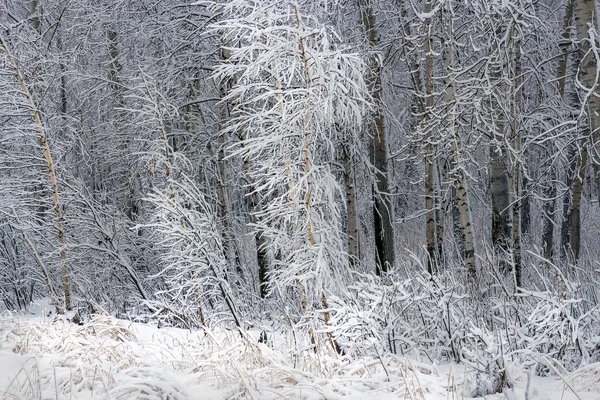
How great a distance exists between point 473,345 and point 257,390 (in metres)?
2.04

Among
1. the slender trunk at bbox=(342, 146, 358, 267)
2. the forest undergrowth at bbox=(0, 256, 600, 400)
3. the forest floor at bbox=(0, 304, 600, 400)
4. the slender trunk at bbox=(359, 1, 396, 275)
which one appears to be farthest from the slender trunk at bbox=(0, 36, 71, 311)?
the slender trunk at bbox=(359, 1, 396, 275)

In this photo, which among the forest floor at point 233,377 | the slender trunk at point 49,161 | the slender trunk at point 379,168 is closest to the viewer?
the forest floor at point 233,377

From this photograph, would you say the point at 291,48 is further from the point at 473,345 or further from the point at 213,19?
the point at 213,19

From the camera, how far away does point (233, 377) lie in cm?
316

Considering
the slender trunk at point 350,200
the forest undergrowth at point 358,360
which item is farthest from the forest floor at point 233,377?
the slender trunk at point 350,200

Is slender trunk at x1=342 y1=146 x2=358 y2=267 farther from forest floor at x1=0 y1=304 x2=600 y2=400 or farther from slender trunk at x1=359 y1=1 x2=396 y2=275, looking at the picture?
forest floor at x1=0 y1=304 x2=600 y2=400

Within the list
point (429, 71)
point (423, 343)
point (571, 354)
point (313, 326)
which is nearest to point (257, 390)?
point (313, 326)

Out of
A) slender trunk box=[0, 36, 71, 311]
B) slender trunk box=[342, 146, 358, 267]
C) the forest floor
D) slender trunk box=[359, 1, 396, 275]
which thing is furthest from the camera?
slender trunk box=[359, 1, 396, 275]

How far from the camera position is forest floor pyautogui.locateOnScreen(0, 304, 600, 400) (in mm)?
2861

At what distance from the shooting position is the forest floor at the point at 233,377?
113 inches

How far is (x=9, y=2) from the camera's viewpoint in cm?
1267

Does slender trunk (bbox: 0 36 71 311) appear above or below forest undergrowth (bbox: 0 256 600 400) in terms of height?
above

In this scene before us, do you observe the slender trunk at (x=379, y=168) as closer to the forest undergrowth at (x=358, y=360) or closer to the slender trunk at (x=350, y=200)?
the slender trunk at (x=350, y=200)

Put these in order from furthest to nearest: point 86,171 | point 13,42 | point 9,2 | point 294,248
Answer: point 86,171 < point 9,2 < point 13,42 < point 294,248
